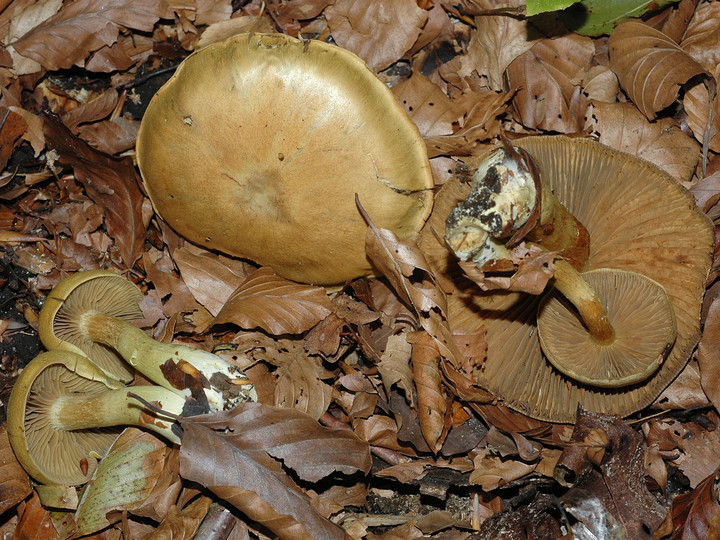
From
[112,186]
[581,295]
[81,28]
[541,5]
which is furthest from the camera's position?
[81,28]

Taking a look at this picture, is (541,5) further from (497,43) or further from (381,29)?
(381,29)

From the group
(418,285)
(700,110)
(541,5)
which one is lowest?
(418,285)

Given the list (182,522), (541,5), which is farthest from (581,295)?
(182,522)

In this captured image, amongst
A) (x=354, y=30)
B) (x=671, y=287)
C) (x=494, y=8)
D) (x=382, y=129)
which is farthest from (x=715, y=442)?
(x=354, y=30)

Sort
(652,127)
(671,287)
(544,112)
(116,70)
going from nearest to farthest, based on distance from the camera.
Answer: (671,287), (652,127), (544,112), (116,70)

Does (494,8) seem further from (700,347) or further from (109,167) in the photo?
(109,167)

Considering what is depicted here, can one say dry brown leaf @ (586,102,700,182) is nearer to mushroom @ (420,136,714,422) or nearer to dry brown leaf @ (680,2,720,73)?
dry brown leaf @ (680,2,720,73)

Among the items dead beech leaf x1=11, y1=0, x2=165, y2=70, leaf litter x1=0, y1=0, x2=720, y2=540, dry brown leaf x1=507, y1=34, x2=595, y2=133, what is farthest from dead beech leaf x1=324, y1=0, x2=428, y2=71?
dead beech leaf x1=11, y1=0, x2=165, y2=70
